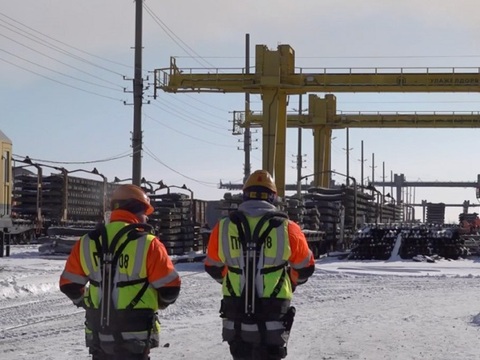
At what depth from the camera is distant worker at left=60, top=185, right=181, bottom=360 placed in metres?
5.07

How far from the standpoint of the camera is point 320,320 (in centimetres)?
1163

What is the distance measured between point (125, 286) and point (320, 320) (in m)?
6.92

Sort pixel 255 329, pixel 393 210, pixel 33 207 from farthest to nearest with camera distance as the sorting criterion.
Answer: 1. pixel 393 210
2. pixel 33 207
3. pixel 255 329

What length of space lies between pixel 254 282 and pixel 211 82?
87.2 ft

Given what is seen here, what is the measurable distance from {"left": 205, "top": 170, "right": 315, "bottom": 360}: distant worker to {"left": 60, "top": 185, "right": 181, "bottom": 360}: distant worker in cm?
70

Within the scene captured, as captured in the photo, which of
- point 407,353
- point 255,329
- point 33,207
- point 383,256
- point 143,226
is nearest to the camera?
point 143,226

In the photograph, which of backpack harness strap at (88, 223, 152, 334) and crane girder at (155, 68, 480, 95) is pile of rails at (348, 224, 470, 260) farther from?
backpack harness strap at (88, 223, 152, 334)

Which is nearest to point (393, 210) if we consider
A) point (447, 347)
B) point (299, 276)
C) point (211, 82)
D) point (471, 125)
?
point (471, 125)

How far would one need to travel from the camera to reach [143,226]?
5168 mm

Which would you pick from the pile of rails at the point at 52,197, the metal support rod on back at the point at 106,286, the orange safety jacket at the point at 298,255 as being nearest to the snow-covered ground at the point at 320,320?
the orange safety jacket at the point at 298,255

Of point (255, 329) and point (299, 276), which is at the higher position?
point (299, 276)

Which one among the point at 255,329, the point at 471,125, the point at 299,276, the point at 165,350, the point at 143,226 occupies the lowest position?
the point at 165,350

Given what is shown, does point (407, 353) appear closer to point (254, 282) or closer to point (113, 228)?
point (254, 282)

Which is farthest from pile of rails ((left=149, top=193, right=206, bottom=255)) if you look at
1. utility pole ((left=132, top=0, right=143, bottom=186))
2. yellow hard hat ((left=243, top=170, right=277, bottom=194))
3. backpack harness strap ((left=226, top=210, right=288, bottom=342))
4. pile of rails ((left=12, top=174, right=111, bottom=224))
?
backpack harness strap ((left=226, top=210, right=288, bottom=342))
